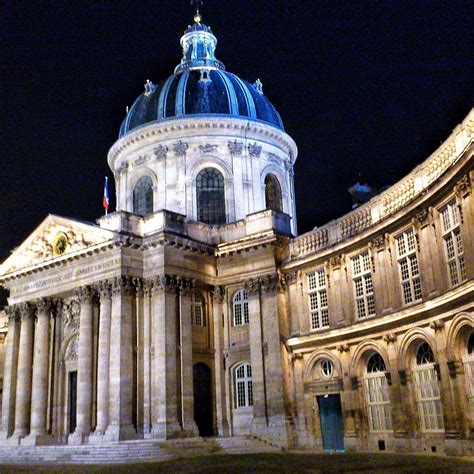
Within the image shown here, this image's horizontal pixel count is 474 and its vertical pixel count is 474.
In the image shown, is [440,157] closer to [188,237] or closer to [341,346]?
[341,346]

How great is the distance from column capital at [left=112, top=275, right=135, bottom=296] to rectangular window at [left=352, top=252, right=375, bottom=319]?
10833 mm

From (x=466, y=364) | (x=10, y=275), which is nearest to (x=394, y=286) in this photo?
(x=466, y=364)

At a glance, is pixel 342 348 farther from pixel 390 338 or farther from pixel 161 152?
pixel 161 152

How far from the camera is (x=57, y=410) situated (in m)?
34.7

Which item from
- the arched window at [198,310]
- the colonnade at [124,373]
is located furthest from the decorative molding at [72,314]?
the arched window at [198,310]

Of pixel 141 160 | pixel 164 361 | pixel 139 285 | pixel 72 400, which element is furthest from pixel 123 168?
pixel 164 361

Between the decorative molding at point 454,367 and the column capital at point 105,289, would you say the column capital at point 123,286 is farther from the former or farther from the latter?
the decorative molding at point 454,367

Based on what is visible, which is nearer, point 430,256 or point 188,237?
point 430,256

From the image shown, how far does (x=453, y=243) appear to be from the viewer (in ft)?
73.0

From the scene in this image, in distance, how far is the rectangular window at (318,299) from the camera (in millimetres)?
30359

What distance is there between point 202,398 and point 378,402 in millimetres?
9610

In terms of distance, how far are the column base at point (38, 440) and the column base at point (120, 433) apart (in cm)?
562

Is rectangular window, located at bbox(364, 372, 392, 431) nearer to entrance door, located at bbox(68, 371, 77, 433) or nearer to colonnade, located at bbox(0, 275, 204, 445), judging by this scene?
colonnade, located at bbox(0, 275, 204, 445)

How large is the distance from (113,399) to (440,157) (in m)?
18.0
